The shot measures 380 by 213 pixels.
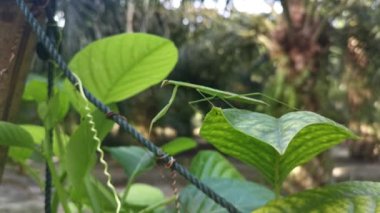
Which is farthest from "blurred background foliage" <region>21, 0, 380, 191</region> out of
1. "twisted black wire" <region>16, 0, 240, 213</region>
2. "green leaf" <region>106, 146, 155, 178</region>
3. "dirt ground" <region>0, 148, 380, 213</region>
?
"twisted black wire" <region>16, 0, 240, 213</region>

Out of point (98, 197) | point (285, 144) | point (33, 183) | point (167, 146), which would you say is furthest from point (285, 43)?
point (285, 144)

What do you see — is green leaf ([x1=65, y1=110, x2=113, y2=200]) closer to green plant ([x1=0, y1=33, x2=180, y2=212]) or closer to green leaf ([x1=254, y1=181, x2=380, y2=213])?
green plant ([x1=0, y1=33, x2=180, y2=212])

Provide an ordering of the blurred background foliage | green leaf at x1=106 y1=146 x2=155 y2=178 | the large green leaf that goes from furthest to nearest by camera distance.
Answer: the blurred background foliage → green leaf at x1=106 y1=146 x2=155 y2=178 → the large green leaf

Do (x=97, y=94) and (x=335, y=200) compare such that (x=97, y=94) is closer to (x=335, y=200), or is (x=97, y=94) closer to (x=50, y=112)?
(x=50, y=112)

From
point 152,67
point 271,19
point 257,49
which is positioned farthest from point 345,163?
point 152,67

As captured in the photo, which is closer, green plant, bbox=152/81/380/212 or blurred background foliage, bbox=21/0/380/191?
green plant, bbox=152/81/380/212
